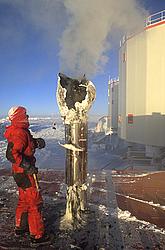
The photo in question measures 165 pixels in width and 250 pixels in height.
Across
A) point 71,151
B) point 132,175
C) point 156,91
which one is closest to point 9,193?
point 71,151

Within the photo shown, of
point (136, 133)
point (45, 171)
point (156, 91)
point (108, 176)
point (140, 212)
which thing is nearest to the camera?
point (140, 212)

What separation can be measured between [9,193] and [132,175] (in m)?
3.13

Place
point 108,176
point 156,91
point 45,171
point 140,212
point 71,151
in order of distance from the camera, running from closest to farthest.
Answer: point 71,151 → point 140,212 → point 108,176 → point 45,171 → point 156,91

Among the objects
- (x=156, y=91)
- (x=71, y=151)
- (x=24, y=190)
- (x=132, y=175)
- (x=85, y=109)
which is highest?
(x=156, y=91)

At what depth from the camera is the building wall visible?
1063 cm

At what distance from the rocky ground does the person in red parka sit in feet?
0.76

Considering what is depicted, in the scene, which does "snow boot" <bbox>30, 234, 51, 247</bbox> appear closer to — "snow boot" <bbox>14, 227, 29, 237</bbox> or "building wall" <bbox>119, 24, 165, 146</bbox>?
"snow boot" <bbox>14, 227, 29, 237</bbox>

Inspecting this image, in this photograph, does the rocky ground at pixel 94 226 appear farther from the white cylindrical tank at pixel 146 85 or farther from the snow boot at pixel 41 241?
the white cylindrical tank at pixel 146 85

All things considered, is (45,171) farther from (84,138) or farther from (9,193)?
(84,138)

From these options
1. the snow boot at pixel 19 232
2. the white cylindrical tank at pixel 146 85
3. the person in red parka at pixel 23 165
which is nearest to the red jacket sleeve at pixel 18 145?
the person in red parka at pixel 23 165

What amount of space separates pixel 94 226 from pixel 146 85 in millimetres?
8522

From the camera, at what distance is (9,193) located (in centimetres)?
Answer: 522

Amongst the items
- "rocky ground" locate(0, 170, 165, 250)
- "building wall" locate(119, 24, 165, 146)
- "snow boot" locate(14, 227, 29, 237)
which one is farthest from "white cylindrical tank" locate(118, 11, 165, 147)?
"snow boot" locate(14, 227, 29, 237)

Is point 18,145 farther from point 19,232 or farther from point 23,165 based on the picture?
point 19,232
